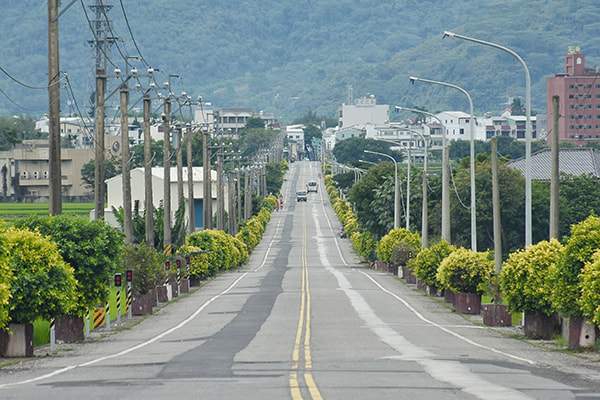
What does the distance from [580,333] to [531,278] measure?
504cm

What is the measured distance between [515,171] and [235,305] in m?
62.3

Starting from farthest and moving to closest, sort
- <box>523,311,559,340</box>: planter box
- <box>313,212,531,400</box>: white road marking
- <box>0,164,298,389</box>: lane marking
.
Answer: <box>523,311,559,340</box>: planter box → <box>0,164,298,389</box>: lane marking → <box>313,212,531,400</box>: white road marking

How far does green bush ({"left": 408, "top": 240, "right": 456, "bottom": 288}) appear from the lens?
72.9 meters

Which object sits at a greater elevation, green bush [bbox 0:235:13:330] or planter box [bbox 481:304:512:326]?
green bush [bbox 0:235:13:330]

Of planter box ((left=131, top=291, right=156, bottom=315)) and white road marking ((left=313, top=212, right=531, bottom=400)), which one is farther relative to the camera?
planter box ((left=131, top=291, right=156, bottom=315))

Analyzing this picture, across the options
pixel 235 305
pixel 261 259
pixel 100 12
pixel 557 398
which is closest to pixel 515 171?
pixel 261 259

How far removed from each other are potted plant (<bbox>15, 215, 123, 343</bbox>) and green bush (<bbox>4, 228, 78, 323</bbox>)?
187 inches

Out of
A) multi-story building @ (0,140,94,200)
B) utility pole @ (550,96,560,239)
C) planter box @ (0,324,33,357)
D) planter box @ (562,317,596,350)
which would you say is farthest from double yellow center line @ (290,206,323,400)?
multi-story building @ (0,140,94,200)

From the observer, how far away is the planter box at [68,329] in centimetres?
4531

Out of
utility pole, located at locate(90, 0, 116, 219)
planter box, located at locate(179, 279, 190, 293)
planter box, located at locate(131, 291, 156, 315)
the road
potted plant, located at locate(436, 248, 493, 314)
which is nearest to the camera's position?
the road

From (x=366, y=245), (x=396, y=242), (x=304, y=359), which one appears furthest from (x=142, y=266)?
(x=366, y=245)

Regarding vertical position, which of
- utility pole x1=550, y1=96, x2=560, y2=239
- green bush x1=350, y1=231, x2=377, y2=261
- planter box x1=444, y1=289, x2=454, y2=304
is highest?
utility pole x1=550, y1=96, x2=560, y2=239

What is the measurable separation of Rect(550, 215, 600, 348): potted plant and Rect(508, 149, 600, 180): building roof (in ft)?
348

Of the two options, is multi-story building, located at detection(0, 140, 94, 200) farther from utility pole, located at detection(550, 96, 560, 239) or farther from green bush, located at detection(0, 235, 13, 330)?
green bush, located at detection(0, 235, 13, 330)
